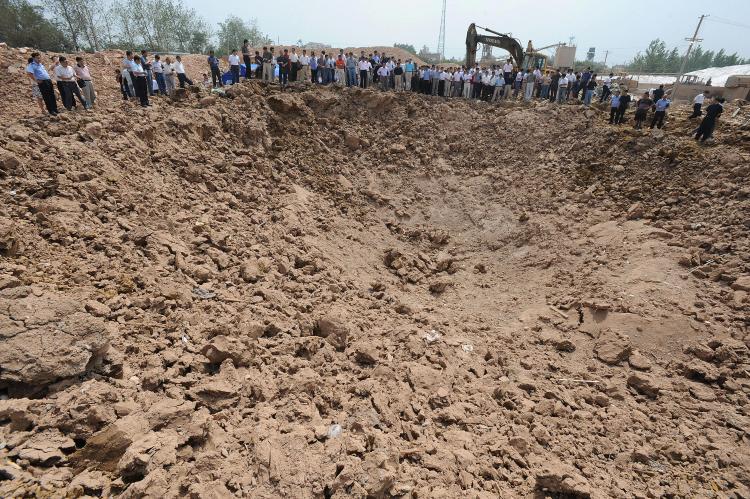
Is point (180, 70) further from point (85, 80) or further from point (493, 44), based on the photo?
point (493, 44)

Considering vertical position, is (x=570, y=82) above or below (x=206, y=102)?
above

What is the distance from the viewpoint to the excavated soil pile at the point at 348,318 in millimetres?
3545

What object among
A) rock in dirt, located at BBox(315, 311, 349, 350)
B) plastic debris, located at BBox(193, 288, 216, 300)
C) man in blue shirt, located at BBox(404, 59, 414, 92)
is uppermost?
man in blue shirt, located at BBox(404, 59, 414, 92)

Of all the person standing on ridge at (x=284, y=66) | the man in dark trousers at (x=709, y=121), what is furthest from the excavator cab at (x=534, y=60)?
the person standing on ridge at (x=284, y=66)

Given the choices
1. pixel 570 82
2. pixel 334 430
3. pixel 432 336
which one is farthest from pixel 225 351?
pixel 570 82

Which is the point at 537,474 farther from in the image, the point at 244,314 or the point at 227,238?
the point at 227,238

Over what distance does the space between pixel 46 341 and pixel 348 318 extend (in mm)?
3693

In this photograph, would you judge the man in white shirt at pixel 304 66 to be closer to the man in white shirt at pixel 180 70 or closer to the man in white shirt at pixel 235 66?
the man in white shirt at pixel 235 66

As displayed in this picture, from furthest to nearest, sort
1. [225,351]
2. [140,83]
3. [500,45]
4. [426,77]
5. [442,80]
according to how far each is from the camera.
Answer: [500,45] → [442,80] → [426,77] → [140,83] → [225,351]

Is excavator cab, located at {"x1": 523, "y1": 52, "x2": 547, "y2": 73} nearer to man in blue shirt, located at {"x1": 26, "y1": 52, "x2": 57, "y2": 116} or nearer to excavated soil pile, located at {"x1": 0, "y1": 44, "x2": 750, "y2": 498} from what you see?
excavated soil pile, located at {"x1": 0, "y1": 44, "x2": 750, "y2": 498}

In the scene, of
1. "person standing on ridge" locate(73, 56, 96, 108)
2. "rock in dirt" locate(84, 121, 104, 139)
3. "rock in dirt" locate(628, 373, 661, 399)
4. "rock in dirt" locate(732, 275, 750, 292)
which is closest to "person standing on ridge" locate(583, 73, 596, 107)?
"rock in dirt" locate(732, 275, 750, 292)

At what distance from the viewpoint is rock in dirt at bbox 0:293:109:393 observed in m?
3.33

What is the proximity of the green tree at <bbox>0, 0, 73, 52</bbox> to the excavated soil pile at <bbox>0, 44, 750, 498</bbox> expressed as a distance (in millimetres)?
18305

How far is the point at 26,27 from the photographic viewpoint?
827 inches
